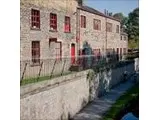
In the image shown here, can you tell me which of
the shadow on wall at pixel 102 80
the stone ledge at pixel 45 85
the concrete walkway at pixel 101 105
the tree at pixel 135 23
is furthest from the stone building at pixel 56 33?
the tree at pixel 135 23

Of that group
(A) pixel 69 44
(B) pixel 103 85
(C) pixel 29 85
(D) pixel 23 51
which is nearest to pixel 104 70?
(B) pixel 103 85

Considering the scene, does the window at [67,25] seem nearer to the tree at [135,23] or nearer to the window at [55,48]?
the window at [55,48]

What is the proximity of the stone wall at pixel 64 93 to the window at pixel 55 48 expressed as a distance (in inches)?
28.5

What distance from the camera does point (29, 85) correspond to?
323cm

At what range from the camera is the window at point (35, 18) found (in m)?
5.30

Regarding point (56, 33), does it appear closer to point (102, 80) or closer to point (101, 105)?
point (102, 80)

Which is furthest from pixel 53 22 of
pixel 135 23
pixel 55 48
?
pixel 135 23

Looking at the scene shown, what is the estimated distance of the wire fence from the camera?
3.90 m

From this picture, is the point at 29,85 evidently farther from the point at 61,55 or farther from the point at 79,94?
the point at 61,55

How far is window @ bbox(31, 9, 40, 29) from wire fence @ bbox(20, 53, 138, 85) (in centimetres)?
73

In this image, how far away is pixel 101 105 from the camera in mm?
5492

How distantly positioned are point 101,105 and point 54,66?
131 cm

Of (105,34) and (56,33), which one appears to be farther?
(56,33)
